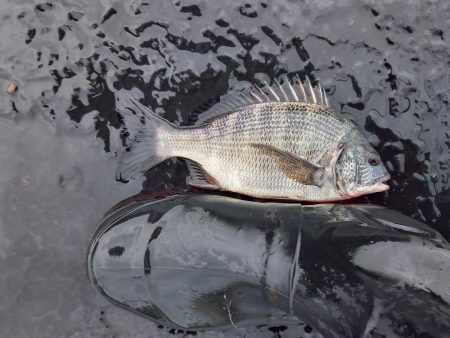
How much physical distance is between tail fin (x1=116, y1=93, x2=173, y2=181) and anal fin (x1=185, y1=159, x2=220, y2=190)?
0.14 m

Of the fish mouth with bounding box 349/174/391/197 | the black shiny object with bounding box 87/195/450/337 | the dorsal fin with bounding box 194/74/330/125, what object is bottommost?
the black shiny object with bounding box 87/195/450/337

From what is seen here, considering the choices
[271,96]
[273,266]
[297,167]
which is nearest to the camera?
[273,266]

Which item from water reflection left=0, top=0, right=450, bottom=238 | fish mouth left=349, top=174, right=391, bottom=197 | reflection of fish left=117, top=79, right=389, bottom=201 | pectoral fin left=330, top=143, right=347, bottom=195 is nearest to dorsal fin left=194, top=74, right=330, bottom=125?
reflection of fish left=117, top=79, right=389, bottom=201

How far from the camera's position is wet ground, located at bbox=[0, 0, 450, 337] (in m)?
2.33

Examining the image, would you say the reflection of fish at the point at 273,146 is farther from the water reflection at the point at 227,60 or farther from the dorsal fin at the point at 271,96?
the water reflection at the point at 227,60

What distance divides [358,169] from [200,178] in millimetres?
730

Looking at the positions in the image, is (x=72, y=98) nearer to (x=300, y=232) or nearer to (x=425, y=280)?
(x=300, y=232)

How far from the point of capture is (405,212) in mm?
2324

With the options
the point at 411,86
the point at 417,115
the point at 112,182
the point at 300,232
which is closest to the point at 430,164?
the point at 417,115

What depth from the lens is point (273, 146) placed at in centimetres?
210

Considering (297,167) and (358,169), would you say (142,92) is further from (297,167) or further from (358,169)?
(358,169)

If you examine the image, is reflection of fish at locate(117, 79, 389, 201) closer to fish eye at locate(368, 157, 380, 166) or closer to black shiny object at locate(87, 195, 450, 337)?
fish eye at locate(368, 157, 380, 166)

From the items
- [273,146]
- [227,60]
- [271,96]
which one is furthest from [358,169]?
[227,60]

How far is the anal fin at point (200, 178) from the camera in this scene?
88.4 inches
